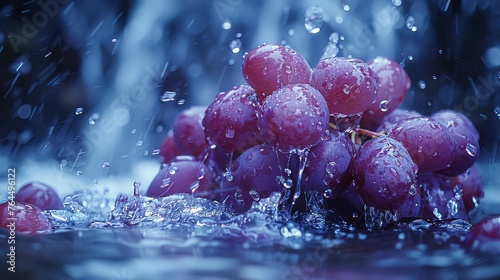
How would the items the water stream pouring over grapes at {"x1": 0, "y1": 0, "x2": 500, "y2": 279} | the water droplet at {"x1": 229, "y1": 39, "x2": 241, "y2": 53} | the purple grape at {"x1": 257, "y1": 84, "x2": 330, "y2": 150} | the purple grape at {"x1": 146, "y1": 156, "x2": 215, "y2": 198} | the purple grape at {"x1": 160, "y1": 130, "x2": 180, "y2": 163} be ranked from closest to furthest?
1. the water stream pouring over grapes at {"x1": 0, "y1": 0, "x2": 500, "y2": 279}
2. the purple grape at {"x1": 257, "y1": 84, "x2": 330, "y2": 150}
3. the purple grape at {"x1": 146, "y1": 156, "x2": 215, "y2": 198}
4. the purple grape at {"x1": 160, "y1": 130, "x2": 180, "y2": 163}
5. the water droplet at {"x1": 229, "y1": 39, "x2": 241, "y2": 53}

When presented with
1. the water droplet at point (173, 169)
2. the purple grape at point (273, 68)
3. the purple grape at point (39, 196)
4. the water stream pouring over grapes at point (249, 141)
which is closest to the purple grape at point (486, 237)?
the water stream pouring over grapes at point (249, 141)

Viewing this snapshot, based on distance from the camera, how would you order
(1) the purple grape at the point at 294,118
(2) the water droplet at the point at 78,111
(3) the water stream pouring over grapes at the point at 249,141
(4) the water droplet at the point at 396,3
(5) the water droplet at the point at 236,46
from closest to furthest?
(3) the water stream pouring over grapes at the point at 249,141
(1) the purple grape at the point at 294,118
(5) the water droplet at the point at 236,46
(2) the water droplet at the point at 78,111
(4) the water droplet at the point at 396,3

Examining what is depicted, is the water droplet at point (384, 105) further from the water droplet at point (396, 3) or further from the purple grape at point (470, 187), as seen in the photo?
the water droplet at point (396, 3)

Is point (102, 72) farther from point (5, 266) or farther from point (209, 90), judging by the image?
point (5, 266)

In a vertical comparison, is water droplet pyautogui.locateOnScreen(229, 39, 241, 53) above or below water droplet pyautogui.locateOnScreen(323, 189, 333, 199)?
above

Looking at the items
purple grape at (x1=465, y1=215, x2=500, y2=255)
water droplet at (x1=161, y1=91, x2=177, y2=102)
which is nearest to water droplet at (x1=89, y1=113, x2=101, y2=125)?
water droplet at (x1=161, y1=91, x2=177, y2=102)

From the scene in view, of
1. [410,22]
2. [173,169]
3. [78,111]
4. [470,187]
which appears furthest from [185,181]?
[410,22]

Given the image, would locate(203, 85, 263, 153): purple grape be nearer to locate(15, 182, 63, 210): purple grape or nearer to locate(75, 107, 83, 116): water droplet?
locate(15, 182, 63, 210): purple grape

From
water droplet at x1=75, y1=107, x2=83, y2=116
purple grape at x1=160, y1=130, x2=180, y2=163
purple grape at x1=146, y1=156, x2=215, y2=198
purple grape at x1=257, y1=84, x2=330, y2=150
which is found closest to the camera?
purple grape at x1=257, y1=84, x2=330, y2=150
